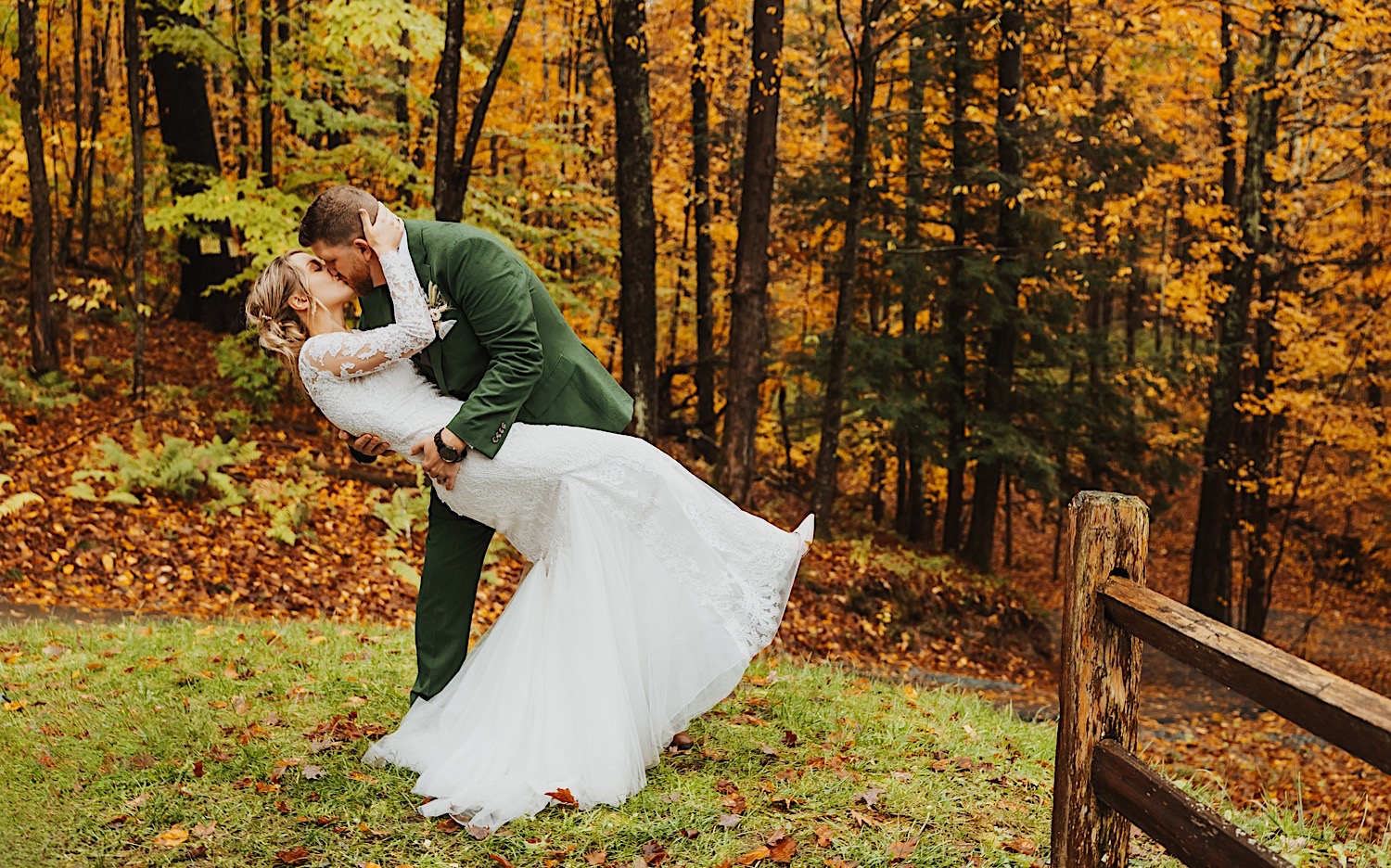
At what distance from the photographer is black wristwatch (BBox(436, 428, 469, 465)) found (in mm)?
4285

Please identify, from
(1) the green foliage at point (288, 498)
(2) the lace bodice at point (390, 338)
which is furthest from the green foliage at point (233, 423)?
(2) the lace bodice at point (390, 338)

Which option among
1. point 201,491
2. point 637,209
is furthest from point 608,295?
point 201,491

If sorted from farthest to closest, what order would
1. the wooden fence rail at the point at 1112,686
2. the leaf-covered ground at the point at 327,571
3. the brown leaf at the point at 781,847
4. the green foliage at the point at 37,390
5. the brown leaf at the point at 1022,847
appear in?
the green foliage at the point at 37,390, the leaf-covered ground at the point at 327,571, the brown leaf at the point at 1022,847, the brown leaf at the point at 781,847, the wooden fence rail at the point at 1112,686

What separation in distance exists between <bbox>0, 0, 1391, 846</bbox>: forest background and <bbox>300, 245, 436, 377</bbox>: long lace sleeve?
5417 mm

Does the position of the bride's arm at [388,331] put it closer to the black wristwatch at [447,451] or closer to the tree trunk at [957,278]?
the black wristwatch at [447,451]

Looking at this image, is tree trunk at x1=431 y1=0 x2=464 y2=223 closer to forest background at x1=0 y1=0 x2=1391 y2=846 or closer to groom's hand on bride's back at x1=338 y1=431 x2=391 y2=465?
forest background at x1=0 y1=0 x2=1391 y2=846

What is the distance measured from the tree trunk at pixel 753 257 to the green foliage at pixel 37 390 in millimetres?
7677

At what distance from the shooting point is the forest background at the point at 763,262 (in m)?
10.7

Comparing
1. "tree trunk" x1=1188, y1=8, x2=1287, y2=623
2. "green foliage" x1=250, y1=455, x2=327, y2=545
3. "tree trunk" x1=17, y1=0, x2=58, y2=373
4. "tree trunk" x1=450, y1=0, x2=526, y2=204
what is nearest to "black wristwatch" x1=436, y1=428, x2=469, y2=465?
"green foliage" x1=250, y1=455, x2=327, y2=545

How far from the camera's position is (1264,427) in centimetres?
1538

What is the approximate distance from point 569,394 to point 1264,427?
13.9 m

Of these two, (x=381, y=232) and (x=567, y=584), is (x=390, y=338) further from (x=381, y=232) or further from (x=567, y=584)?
(x=567, y=584)

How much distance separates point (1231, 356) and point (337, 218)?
547 inches

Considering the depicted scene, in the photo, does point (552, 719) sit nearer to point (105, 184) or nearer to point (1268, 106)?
point (1268, 106)
